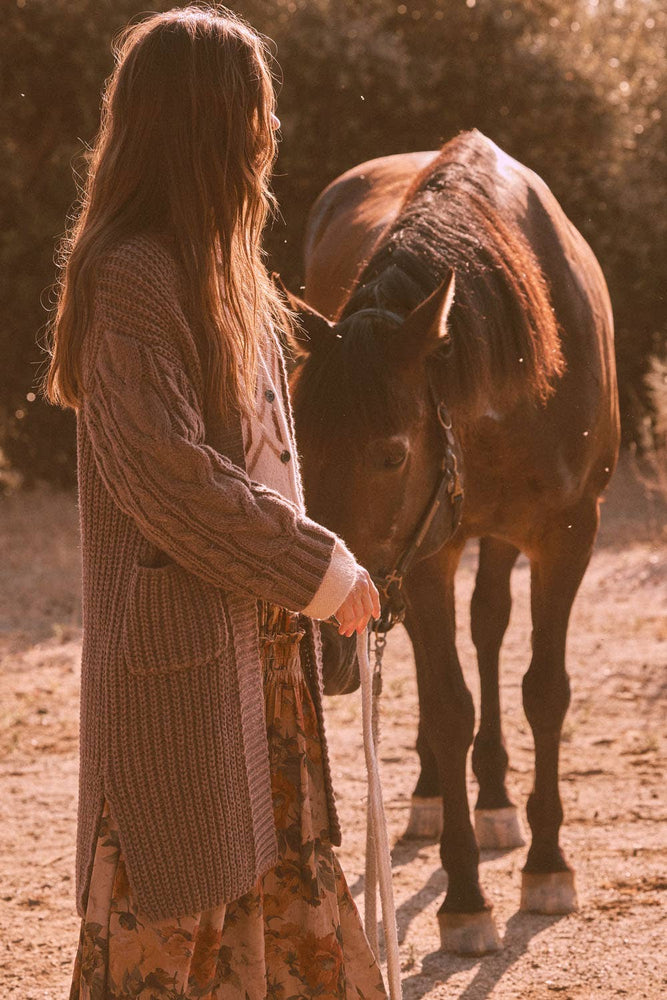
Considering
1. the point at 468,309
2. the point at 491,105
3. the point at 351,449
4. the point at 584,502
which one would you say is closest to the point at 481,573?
the point at 584,502

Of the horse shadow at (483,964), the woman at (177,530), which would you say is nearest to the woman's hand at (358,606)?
the woman at (177,530)

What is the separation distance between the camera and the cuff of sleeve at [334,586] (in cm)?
182

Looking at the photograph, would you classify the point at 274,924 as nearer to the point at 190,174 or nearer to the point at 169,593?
the point at 169,593

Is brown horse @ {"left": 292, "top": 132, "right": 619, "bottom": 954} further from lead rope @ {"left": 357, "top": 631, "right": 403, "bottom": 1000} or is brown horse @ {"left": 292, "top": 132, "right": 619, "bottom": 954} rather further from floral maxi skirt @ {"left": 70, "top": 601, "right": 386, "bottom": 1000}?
floral maxi skirt @ {"left": 70, "top": 601, "right": 386, "bottom": 1000}

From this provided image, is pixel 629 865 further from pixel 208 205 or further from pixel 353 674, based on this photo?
pixel 208 205

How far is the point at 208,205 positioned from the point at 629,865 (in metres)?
2.67

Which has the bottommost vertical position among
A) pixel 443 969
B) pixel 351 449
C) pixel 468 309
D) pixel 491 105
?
pixel 443 969

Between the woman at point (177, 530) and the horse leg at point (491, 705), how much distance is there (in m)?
2.18

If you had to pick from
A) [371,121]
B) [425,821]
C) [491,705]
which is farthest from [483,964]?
[371,121]

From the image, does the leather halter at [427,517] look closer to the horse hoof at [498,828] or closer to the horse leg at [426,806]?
the horse leg at [426,806]

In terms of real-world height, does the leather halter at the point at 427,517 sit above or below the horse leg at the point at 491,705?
above

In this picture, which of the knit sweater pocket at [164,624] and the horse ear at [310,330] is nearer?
the knit sweater pocket at [164,624]

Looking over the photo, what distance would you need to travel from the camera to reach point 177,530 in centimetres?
174

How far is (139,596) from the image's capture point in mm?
1771
